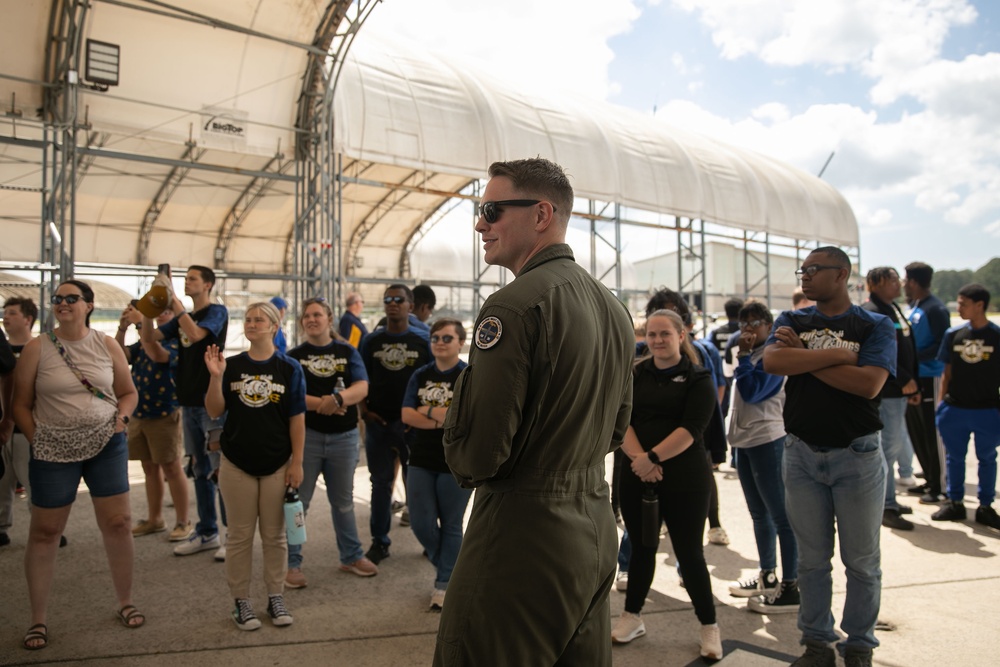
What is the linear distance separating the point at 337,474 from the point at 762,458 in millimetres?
2878

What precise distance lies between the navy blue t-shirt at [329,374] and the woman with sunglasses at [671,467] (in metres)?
2.03

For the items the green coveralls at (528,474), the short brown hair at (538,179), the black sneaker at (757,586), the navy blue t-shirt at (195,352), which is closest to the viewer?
the green coveralls at (528,474)

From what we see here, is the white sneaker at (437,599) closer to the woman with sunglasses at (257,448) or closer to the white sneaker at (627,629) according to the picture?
the woman with sunglasses at (257,448)

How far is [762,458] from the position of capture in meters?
4.35

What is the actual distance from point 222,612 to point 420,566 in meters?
1.39

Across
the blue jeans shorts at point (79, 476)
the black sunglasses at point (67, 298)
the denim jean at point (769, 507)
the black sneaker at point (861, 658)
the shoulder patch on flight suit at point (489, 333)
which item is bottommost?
the black sneaker at point (861, 658)

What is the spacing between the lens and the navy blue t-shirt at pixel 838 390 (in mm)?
3191

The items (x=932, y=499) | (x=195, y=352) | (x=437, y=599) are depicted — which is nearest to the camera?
(x=437, y=599)

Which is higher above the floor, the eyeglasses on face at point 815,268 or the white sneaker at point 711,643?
the eyeglasses on face at point 815,268

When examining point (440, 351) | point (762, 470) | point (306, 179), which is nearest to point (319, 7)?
point (306, 179)

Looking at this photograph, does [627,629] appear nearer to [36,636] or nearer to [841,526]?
[841,526]

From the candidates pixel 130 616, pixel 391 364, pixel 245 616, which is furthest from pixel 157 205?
pixel 245 616

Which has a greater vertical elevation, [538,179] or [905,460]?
[538,179]

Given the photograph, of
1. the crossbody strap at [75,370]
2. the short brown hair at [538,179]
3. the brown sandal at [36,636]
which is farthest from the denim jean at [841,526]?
the brown sandal at [36,636]
